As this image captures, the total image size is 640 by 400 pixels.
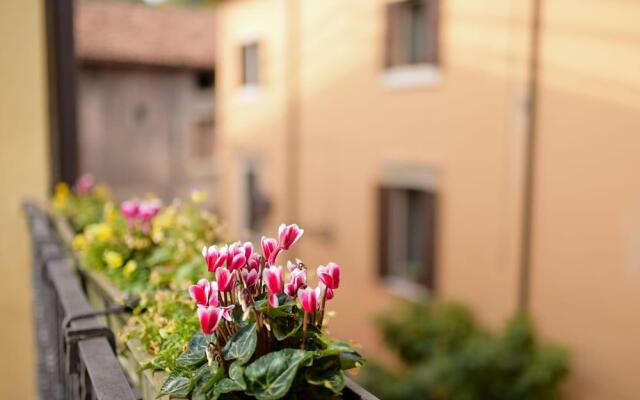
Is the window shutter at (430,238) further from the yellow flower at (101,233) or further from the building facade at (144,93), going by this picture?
the building facade at (144,93)

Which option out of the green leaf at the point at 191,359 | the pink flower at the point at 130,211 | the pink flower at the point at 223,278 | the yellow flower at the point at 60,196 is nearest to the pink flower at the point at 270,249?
the pink flower at the point at 223,278

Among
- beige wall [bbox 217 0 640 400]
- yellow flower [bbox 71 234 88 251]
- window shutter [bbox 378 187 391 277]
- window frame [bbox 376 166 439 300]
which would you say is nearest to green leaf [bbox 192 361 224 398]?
yellow flower [bbox 71 234 88 251]

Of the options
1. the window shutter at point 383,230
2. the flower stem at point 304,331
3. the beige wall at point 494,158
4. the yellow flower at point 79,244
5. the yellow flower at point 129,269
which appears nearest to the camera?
the flower stem at point 304,331

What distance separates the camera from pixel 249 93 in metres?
12.8

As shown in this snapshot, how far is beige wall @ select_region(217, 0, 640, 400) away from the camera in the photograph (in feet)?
21.5

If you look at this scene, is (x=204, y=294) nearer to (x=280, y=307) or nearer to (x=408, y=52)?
(x=280, y=307)

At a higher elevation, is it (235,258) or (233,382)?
(235,258)

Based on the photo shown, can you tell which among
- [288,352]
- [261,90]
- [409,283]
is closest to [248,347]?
[288,352]

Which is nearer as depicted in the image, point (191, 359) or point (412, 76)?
point (191, 359)

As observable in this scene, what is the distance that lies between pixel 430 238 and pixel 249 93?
17.3 ft

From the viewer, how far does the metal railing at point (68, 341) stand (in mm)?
1432

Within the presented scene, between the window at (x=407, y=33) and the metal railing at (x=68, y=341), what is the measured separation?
6.46m

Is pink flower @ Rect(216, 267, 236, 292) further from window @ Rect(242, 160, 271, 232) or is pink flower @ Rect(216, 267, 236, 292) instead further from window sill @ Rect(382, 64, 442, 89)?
window @ Rect(242, 160, 271, 232)

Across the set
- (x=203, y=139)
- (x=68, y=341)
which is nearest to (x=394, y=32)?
(x=68, y=341)
